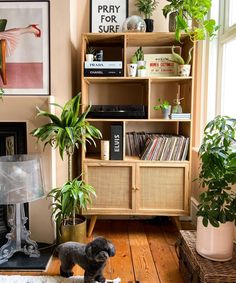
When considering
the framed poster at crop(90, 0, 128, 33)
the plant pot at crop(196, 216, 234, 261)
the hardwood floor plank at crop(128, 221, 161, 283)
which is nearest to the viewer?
the plant pot at crop(196, 216, 234, 261)

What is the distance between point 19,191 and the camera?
1.86m

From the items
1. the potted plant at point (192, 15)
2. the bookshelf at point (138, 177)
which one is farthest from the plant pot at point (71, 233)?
the potted plant at point (192, 15)

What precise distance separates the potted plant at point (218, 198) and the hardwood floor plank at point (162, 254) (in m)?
0.35

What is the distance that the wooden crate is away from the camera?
1.43 metres

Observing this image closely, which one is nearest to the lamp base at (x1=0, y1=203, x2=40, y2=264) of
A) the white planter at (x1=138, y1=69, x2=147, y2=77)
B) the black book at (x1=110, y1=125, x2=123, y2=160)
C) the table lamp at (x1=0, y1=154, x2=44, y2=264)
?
the table lamp at (x1=0, y1=154, x2=44, y2=264)

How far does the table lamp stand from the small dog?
36 centimetres

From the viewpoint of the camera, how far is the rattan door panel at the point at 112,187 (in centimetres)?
236

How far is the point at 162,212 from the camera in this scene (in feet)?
7.76

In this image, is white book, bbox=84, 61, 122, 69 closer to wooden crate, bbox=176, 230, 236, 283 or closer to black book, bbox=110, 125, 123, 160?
black book, bbox=110, 125, 123, 160

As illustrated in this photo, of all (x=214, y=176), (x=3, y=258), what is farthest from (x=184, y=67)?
(x=3, y=258)

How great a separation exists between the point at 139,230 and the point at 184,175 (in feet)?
2.31

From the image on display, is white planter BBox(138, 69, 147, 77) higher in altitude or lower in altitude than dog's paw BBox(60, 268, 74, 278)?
higher

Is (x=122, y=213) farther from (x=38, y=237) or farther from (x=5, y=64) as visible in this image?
(x=5, y=64)

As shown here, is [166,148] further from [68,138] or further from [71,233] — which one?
[71,233]
